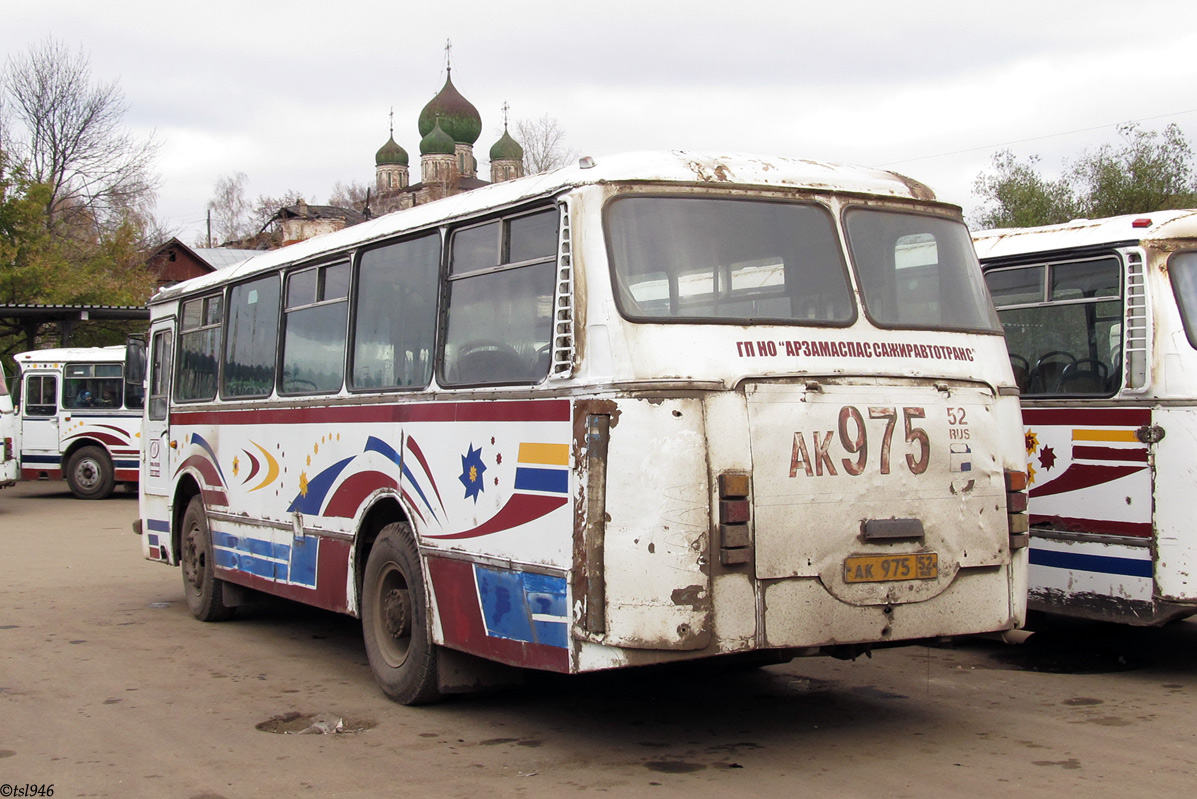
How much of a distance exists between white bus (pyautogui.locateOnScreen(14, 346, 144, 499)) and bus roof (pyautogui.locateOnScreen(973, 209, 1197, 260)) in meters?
19.7

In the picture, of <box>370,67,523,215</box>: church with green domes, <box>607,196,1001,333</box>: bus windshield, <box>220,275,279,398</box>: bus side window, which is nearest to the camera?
<box>607,196,1001,333</box>: bus windshield

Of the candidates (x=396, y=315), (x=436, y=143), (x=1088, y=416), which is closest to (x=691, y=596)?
(x=396, y=315)

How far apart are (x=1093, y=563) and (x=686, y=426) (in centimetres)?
385

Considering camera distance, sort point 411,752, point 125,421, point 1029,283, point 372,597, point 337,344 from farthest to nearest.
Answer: point 125,421 → point 1029,283 → point 337,344 → point 372,597 → point 411,752

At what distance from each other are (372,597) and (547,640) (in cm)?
210

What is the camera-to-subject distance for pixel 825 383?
5727mm

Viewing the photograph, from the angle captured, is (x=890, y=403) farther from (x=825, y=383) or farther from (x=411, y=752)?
(x=411, y=752)

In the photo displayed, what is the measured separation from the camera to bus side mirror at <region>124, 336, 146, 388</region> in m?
11.6

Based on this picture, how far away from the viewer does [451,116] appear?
8231cm

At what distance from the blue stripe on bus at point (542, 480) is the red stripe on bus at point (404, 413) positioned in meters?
0.23

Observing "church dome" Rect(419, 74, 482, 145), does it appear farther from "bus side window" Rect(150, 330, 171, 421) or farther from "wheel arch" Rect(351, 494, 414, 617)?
"wheel arch" Rect(351, 494, 414, 617)

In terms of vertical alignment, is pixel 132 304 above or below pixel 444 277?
above

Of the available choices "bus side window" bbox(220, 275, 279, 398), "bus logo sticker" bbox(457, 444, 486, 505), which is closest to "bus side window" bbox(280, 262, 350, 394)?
"bus side window" bbox(220, 275, 279, 398)

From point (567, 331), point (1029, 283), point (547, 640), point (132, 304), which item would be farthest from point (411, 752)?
point (132, 304)
